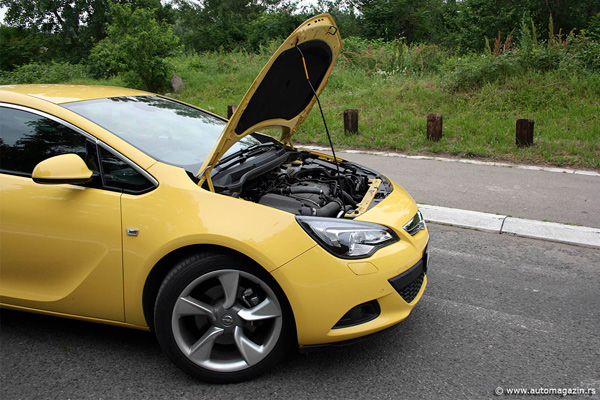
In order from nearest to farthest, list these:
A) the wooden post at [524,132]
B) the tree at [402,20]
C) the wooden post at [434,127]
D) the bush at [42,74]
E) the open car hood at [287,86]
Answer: the open car hood at [287,86] < the wooden post at [524,132] < the wooden post at [434,127] < the bush at [42,74] < the tree at [402,20]

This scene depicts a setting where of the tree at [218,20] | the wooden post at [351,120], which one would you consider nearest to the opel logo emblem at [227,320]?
the wooden post at [351,120]

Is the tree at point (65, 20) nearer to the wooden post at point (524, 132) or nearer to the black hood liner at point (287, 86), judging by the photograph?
the wooden post at point (524, 132)

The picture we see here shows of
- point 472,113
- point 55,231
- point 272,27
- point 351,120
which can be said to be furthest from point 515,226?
point 272,27

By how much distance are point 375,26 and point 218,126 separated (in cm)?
2762

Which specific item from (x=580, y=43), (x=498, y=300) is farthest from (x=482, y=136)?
(x=498, y=300)

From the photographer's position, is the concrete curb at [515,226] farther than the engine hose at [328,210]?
Yes

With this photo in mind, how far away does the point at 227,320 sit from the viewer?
2.48 m

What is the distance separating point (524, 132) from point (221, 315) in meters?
6.95

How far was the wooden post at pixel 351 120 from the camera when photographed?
9430 mm

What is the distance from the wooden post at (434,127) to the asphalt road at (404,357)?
5.16 meters

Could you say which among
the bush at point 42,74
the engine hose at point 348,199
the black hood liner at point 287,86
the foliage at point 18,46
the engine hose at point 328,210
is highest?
the foliage at point 18,46

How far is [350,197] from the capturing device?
3.24 metres

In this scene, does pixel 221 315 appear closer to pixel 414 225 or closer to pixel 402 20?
pixel 414 225

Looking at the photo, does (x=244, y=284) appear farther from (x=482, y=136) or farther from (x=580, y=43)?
(x=580, y=43)
